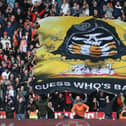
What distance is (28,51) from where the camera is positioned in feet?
68.2

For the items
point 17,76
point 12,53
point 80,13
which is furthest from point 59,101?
point 80,13

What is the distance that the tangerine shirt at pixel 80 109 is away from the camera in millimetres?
17438

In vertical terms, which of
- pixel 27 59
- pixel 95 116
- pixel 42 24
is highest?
pixel 42 24

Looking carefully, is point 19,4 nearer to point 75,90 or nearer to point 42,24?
point 42,24

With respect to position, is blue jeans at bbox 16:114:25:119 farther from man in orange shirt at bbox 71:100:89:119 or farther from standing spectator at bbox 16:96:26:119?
man in orange shirt at bbox 71:100:89:119

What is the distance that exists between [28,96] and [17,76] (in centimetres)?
142

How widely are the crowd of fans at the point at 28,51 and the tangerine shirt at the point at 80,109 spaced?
0.47 meters

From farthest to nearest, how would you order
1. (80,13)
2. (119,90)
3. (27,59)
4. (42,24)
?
(80,13) < (27,59) < (42,24) < (119,90)

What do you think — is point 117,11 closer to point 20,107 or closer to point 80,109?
point 80,109

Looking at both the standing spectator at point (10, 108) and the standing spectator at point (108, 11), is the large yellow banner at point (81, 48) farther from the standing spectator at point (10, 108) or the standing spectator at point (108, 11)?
the standing spectator at point (108, 11)

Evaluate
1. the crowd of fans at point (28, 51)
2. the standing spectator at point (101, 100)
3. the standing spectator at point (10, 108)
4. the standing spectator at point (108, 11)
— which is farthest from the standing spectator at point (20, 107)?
the standing spectator at point (108, 11)

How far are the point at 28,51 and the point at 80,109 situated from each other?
427cm

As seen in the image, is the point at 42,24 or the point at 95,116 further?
the point at 42,24

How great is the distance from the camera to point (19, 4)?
75.2 ft
